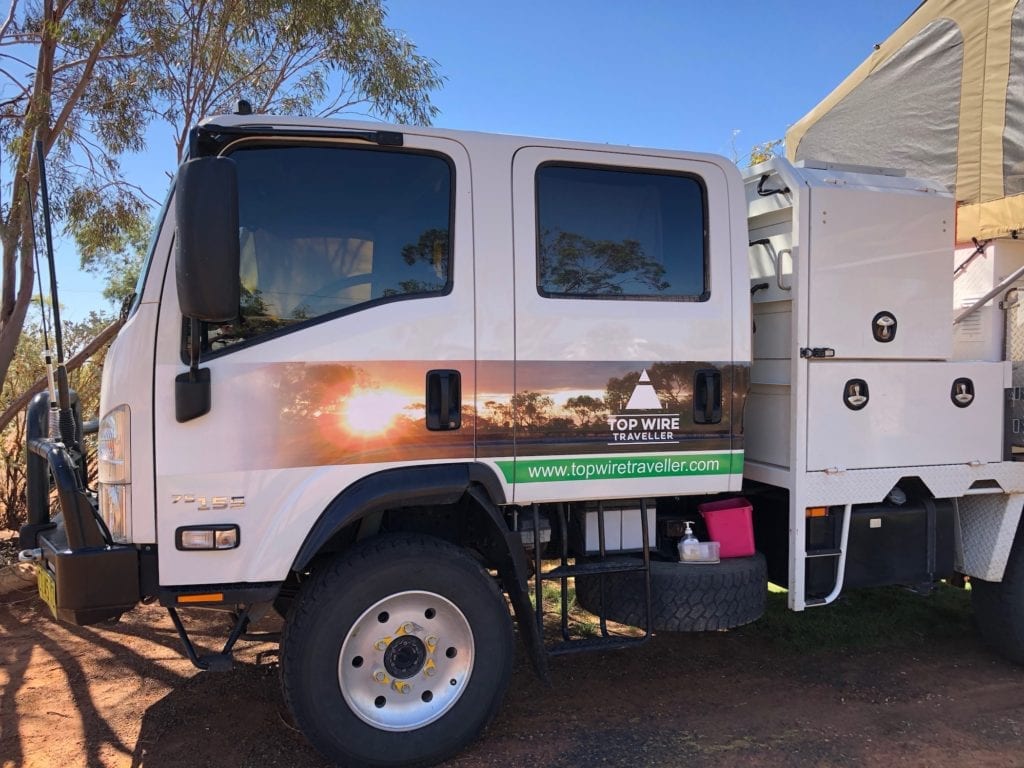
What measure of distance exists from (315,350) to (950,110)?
4.59 meters

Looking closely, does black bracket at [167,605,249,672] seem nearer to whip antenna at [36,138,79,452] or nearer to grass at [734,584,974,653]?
whip antenna at [36,138,79,452]

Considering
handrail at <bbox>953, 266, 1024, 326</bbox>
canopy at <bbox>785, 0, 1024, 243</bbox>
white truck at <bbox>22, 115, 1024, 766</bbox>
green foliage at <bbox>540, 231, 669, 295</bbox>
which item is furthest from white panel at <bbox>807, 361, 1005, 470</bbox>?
canopy at <bbox>785, 0, 1024, 243</bbox>

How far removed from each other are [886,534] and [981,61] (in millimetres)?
3222

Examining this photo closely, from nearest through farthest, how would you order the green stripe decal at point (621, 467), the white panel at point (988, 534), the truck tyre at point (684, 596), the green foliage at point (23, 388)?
the green stripe decal at point (621, 467) → the truck tyre at point (684, 596) → the white panel at point (988, 534) → the green foliage at point (23, 388)

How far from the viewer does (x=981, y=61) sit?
16.3ft

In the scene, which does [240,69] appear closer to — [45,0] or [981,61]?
[45,0]

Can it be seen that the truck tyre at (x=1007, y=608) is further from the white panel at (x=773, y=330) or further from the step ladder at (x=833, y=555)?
the white panel at (x=773, y=330)

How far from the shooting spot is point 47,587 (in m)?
3.14

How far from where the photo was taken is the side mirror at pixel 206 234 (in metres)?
2.63

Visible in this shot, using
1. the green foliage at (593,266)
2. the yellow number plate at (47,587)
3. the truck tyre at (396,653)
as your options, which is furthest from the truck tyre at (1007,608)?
the yellow number plate at (47,587)

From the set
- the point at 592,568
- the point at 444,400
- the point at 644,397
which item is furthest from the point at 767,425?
the point at 444,400

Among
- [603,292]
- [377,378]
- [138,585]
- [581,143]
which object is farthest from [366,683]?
[581,143]

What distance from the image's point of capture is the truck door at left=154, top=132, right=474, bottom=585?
2.96m

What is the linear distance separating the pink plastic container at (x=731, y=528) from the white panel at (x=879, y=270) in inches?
35.9
